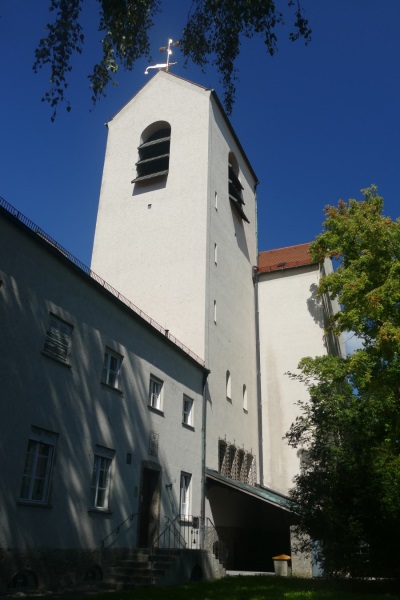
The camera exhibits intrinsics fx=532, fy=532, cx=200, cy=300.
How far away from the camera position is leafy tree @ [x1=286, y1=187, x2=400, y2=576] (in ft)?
42.0

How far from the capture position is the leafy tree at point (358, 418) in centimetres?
1279

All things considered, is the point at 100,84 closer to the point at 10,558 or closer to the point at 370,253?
the point at 10,558

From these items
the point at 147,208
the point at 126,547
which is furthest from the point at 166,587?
the point at 147,208

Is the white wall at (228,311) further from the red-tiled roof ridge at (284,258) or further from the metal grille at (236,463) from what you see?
the red-tiled roof ridge at (284,258)

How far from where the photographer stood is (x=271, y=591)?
12.8 metres

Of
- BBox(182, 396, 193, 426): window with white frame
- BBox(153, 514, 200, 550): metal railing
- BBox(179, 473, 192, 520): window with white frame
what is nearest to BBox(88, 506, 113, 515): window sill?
BBox(153, 514, 200, 550): metal railing

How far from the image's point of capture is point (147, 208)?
27.0 meters

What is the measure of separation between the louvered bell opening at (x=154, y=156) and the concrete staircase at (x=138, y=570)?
18313 millimetres

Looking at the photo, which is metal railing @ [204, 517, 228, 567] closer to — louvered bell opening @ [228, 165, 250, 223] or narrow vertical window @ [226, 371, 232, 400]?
narrow vertical window @ [226, 371, 232, 400]

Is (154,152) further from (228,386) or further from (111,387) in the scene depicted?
(111,387)

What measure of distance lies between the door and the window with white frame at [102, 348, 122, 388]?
2996mm

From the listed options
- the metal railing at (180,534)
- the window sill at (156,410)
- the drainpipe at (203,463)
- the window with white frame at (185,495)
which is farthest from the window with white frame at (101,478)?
the drainpipe at (203,463)

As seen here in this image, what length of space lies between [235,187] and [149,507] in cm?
1926

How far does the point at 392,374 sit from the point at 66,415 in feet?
41.9
